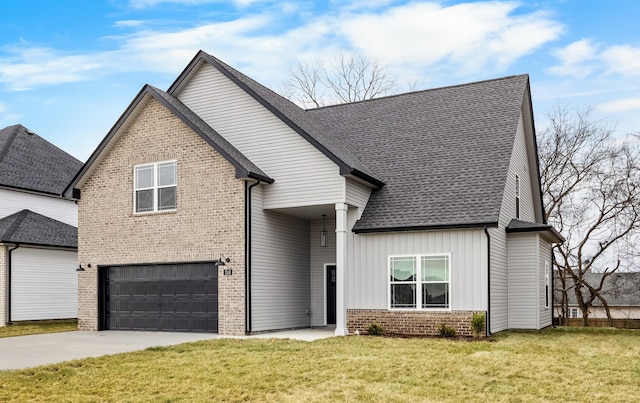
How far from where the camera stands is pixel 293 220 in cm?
2075

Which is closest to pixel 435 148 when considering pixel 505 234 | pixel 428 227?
pixel 505 234

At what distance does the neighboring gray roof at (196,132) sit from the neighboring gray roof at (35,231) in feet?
17.7

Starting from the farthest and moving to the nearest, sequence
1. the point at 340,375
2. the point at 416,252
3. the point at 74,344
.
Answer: the point at 416,252 < the point at 74,344 < the point at 340,375

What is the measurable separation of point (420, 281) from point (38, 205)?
1802cm

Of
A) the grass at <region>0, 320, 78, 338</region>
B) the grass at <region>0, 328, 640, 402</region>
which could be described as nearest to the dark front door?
the grass at <region>0, 328, 640, 402</region>

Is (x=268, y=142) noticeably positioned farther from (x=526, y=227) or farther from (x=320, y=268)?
(x=526, y=227)

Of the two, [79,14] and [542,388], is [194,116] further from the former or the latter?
[542,388]

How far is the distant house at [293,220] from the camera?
→ 18.1 meters

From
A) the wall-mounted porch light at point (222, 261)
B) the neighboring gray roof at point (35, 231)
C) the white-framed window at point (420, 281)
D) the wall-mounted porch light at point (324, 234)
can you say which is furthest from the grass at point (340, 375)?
the neighboring gray roof at point (35, 231)

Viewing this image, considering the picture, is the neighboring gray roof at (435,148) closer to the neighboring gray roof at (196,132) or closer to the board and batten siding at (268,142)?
the board and batten siding at (268,142)

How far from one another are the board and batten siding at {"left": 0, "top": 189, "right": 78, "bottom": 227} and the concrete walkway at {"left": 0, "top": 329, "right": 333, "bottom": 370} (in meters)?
9.60

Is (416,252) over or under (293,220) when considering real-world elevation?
under

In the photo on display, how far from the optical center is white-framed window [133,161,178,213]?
19703 mm

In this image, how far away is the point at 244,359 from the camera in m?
12.7
